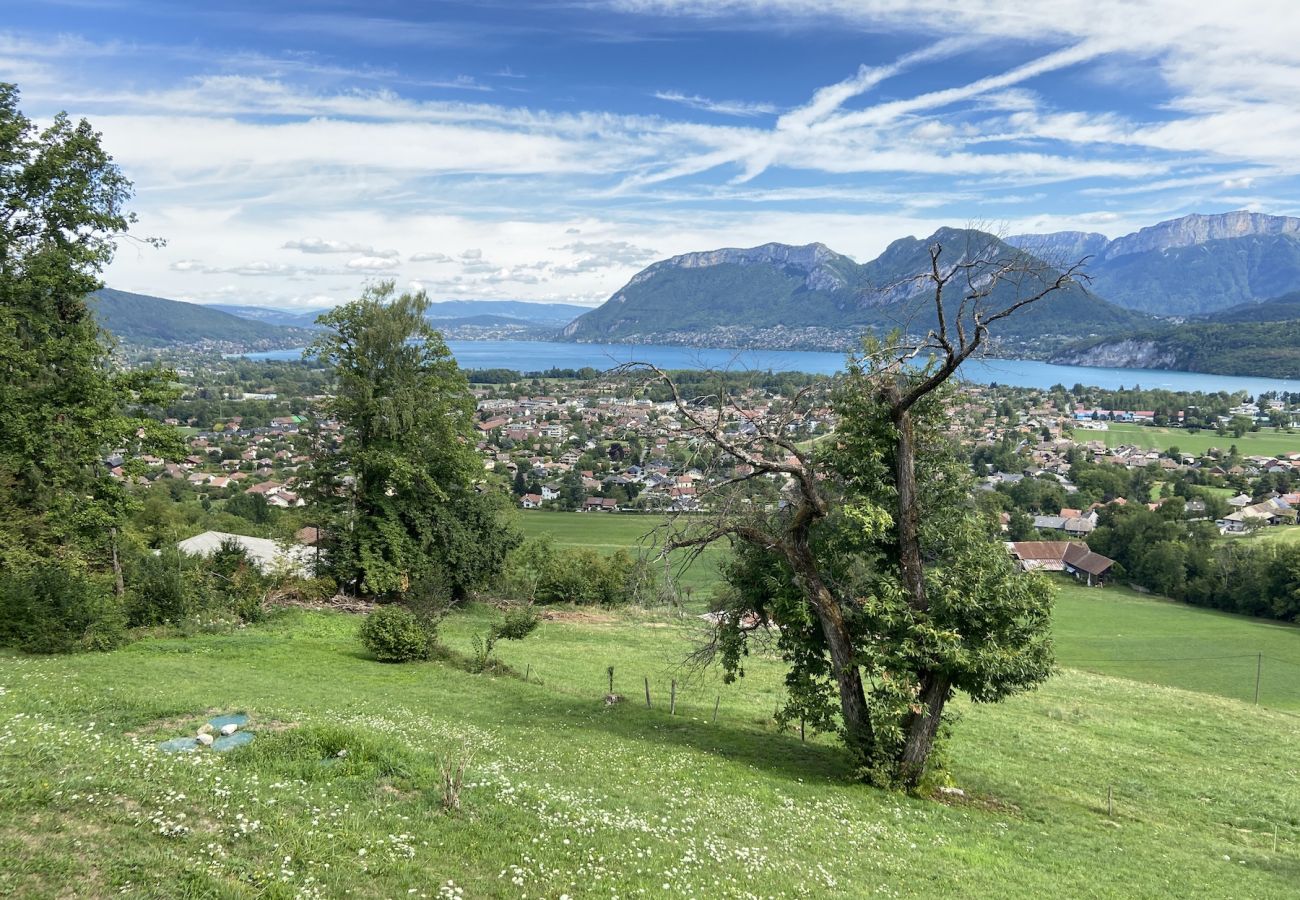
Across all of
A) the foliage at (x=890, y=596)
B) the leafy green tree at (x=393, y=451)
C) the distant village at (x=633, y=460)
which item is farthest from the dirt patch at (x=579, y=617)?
the foliage at (x=890, y=596)

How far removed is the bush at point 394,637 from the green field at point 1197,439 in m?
156

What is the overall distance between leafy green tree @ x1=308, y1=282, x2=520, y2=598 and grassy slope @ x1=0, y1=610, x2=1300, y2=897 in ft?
35.2

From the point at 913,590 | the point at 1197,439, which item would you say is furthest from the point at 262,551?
the point at 1197,439

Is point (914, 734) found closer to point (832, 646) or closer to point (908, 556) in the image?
point (832, 646)

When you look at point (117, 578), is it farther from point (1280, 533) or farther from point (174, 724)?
point (1280, 533)

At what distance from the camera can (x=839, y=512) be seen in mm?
14273

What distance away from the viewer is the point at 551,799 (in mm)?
10398

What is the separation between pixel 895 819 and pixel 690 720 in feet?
23.1

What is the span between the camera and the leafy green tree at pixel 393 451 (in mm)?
31766

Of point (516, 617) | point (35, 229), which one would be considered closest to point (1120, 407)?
point (516, 617)

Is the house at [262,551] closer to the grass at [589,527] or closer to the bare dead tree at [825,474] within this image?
the bare dead tree at [825,474]

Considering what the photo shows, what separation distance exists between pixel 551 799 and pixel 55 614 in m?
17.0

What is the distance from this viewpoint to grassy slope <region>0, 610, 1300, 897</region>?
757cm

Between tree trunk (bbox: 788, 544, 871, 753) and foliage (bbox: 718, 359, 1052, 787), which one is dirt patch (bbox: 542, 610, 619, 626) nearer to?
foliage (bbox: 718, 359, 1052, 787)
